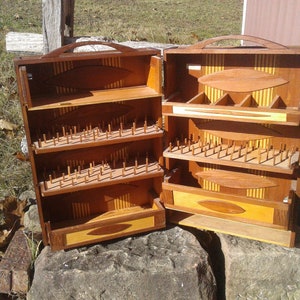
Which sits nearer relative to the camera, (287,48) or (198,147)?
(287,48)

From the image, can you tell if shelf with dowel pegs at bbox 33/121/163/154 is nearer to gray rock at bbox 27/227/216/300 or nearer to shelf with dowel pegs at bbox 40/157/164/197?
shelf with dowel pegs at bbox 40/157/164/197

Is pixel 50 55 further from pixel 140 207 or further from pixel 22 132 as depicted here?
pixel 22 132

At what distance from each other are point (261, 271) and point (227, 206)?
43cm

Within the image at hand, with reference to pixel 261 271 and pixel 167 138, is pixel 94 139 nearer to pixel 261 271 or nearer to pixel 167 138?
pixel 167 138

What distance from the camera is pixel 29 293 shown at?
7.78ft

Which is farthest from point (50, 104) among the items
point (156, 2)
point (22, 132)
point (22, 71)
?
point (156, 2)

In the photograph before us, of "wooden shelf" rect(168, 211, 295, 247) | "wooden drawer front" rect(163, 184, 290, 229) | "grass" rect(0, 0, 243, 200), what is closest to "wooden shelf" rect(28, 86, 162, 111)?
"wooden drawer front" rect(163, 184, 290, 229)

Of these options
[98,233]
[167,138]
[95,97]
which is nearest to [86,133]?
[95,97]

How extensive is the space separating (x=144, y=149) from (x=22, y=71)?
98 cm

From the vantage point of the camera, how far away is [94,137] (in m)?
2.32

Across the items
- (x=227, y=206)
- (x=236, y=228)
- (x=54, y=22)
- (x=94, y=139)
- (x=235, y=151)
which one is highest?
(x=54, y=22)

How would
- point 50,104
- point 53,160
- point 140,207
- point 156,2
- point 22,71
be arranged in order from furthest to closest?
point 156,2, point 140,207, point 53,160, point 50,104, point 22,71

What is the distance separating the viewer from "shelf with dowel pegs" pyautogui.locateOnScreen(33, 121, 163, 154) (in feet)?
7.40

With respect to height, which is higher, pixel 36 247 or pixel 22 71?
pixel 22 71
